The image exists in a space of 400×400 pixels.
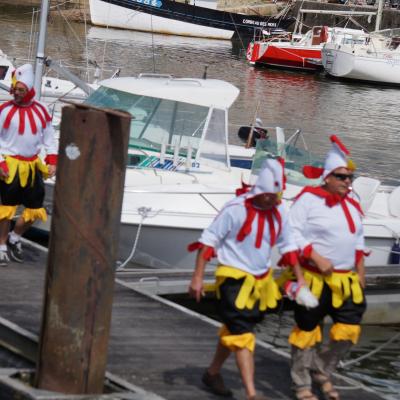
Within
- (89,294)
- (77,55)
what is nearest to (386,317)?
(89,294)

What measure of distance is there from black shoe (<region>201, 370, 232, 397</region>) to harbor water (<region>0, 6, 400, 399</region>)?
10.9 ft

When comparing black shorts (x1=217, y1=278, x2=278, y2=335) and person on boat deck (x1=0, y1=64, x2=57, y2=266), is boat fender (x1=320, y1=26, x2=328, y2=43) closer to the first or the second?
person on boat deck (x1=0, y1=64, x2=57, y2=266)

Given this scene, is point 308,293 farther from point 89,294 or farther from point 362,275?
point 89,294

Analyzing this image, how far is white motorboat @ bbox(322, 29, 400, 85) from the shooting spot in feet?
132

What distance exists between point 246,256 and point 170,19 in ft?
154

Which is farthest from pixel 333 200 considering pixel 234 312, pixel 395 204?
pixel 395 204

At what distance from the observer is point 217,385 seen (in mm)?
7602

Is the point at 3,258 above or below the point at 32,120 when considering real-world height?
below

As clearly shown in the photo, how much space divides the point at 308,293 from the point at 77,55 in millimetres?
31457

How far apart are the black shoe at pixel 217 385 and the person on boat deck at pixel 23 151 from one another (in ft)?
10.4

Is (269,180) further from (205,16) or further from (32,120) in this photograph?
(205,16)

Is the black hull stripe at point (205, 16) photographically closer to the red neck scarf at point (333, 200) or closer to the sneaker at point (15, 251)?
the sneaker at point (15, 251)

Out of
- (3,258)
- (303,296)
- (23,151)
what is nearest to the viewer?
(303,296)

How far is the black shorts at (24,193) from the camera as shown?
9977 mm
